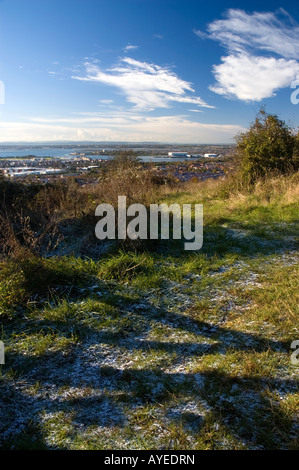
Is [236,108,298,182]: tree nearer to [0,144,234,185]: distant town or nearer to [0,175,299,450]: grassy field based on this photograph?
[0,144,234,185]: distant town

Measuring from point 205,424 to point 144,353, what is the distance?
0.81 metres

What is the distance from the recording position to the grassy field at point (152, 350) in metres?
1.66

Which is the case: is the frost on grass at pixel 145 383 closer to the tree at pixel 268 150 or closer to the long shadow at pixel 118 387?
the long shadow at pixel 118 387

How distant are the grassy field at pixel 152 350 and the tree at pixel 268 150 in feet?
20.9

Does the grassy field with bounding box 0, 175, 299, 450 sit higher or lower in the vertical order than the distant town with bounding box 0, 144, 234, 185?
lower

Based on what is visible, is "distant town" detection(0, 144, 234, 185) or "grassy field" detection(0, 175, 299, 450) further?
"distant town" detection(0, 144, 234, 185)

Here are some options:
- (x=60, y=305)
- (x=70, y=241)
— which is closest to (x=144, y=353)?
(x=60, y=305)

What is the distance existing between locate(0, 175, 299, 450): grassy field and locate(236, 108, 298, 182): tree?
6.36m

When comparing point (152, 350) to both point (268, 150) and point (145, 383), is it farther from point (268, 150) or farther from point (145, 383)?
point (268, 150)

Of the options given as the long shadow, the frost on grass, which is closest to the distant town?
the frost on grass

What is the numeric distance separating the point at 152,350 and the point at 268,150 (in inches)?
369

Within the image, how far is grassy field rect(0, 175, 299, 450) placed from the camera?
1.66 m

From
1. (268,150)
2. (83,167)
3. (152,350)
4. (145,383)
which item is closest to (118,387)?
(145,383)
